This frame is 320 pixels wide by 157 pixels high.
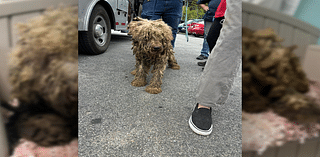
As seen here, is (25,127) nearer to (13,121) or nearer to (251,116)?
(13,121)

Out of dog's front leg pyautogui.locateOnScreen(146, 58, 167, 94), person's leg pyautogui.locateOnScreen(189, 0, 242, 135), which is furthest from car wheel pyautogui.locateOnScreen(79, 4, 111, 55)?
person's leg pyautogui.locateOnScreen(189, 0, 242, 135)

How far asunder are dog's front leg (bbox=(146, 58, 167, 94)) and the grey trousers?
3.10 ft

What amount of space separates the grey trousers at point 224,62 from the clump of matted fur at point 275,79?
84 cm

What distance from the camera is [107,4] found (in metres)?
4.02

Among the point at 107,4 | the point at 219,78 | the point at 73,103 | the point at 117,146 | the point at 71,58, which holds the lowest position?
the point at 117,146

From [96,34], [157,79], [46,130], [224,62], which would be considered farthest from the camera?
[96,34]

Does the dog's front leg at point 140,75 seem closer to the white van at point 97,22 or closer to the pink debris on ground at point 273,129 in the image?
the white van at point 97,22

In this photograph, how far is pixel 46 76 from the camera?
0.42 meters

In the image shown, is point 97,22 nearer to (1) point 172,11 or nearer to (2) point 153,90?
(1) point 172,11

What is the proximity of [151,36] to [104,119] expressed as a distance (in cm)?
130

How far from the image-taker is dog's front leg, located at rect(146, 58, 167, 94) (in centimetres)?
251

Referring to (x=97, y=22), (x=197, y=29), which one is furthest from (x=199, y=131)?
(x=197, y=29)

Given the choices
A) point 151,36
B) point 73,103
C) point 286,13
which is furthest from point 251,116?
point 151,36

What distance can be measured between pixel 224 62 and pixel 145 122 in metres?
0.94
